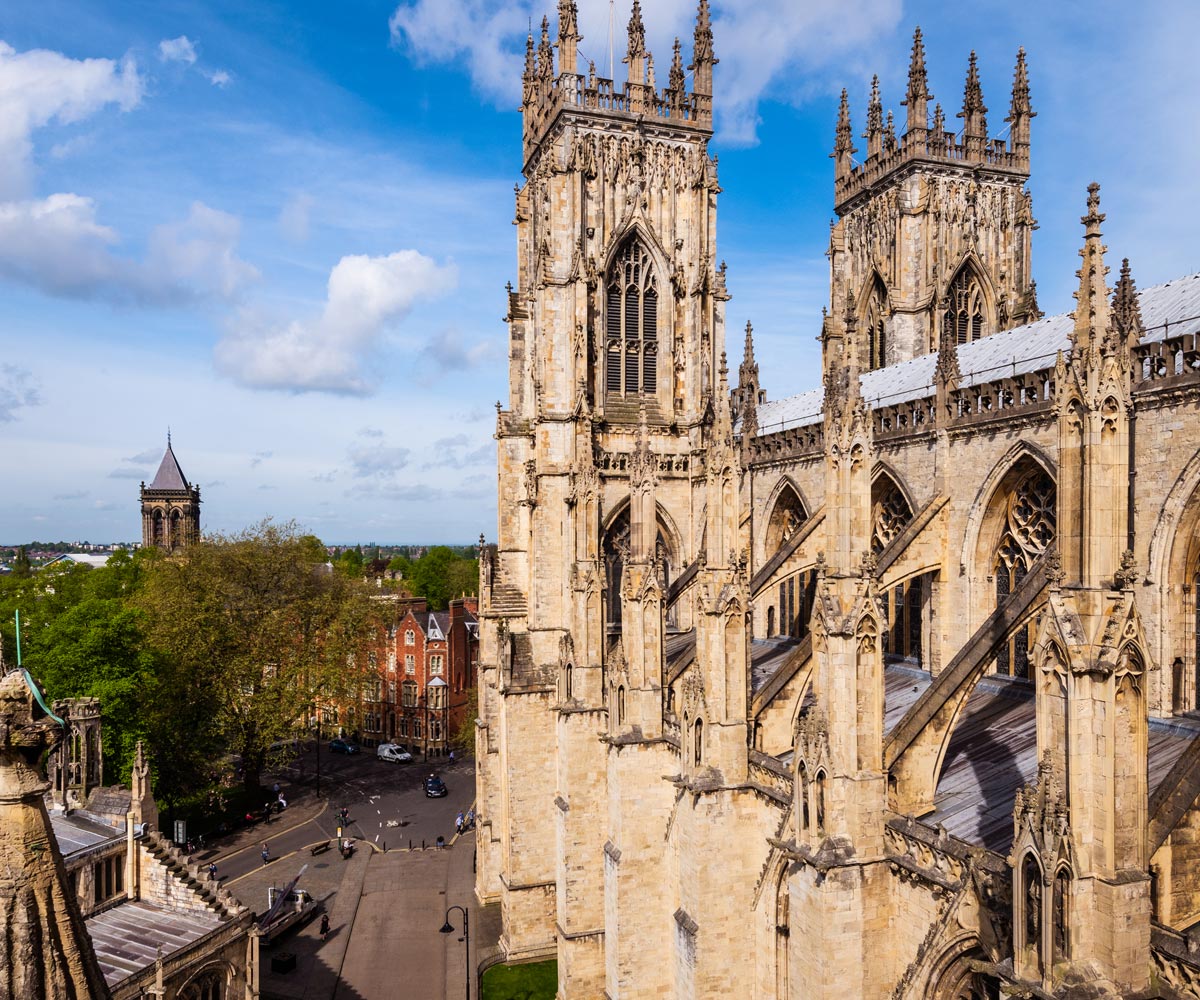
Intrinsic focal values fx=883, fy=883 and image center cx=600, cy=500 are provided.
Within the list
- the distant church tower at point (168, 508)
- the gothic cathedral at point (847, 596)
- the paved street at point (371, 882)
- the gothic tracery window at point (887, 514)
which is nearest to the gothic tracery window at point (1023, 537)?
the gothic cathedral at point (847, 596)

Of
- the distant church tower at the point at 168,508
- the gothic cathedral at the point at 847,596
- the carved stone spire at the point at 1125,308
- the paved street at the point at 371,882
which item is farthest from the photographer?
the distant church tower at the point at 168,508

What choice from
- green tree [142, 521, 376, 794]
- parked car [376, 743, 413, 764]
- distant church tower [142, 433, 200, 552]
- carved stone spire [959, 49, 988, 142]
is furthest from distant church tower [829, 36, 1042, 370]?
distant church tower [142, 433, 200, 552]

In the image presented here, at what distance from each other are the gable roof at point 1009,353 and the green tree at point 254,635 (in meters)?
26.5

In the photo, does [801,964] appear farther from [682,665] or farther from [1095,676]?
[682,665]

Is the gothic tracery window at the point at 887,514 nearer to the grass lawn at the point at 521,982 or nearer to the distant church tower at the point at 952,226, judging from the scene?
the distant church tower at the point at 952,226

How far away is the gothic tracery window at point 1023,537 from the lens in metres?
18.1

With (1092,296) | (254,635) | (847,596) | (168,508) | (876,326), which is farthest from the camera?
(168,508)

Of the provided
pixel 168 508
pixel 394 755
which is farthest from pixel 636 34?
pixel 168 508

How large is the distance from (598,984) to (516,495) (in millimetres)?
16929

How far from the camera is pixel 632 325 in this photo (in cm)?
3225

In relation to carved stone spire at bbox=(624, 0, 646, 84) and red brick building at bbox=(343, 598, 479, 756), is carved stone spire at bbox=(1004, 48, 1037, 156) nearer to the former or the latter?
carved stone spire at bbox=(624, 0, 646, 84)

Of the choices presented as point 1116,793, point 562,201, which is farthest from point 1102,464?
point 562,201

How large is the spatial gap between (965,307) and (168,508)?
8198cm

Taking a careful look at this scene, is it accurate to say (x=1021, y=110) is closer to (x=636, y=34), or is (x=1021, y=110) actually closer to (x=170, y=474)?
(x=636, y=34)
